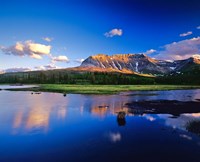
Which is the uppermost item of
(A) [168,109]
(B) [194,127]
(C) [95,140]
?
(B) [194,127]

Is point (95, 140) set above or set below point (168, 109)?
above

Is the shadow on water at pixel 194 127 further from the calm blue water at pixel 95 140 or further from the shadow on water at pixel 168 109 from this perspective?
the shadow on water at pixel 168 109

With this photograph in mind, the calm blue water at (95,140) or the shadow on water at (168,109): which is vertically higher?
the calm blue water at (95,140)

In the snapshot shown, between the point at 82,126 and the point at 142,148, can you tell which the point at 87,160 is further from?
the point at 82,126

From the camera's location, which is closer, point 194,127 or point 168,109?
point 194,127

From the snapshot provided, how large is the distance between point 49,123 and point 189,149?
22501 mm

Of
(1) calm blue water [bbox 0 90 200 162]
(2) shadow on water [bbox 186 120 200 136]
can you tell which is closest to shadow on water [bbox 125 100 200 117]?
(1) calm blue water [bbox 0 90 200 162]

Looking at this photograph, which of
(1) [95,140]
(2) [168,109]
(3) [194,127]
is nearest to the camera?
(1) [95,140]

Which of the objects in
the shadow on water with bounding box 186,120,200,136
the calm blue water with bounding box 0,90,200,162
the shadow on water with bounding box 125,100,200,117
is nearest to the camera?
the calm blue water with bounding box 0,90,200,162

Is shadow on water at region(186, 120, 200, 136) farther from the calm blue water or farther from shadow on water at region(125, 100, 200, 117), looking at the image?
shadow on water at region(125, 100, 200, 117)

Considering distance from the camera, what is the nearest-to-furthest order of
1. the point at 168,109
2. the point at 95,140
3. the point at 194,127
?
the point at 95,140 → the point at 194,127 → the point at 168,109

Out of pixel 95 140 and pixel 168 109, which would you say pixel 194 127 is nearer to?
pixel 95 140

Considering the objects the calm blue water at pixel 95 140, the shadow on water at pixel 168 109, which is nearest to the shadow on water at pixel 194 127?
the calm blue water at pixel 95 140

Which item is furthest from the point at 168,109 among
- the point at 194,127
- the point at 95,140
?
the point at 95,140
